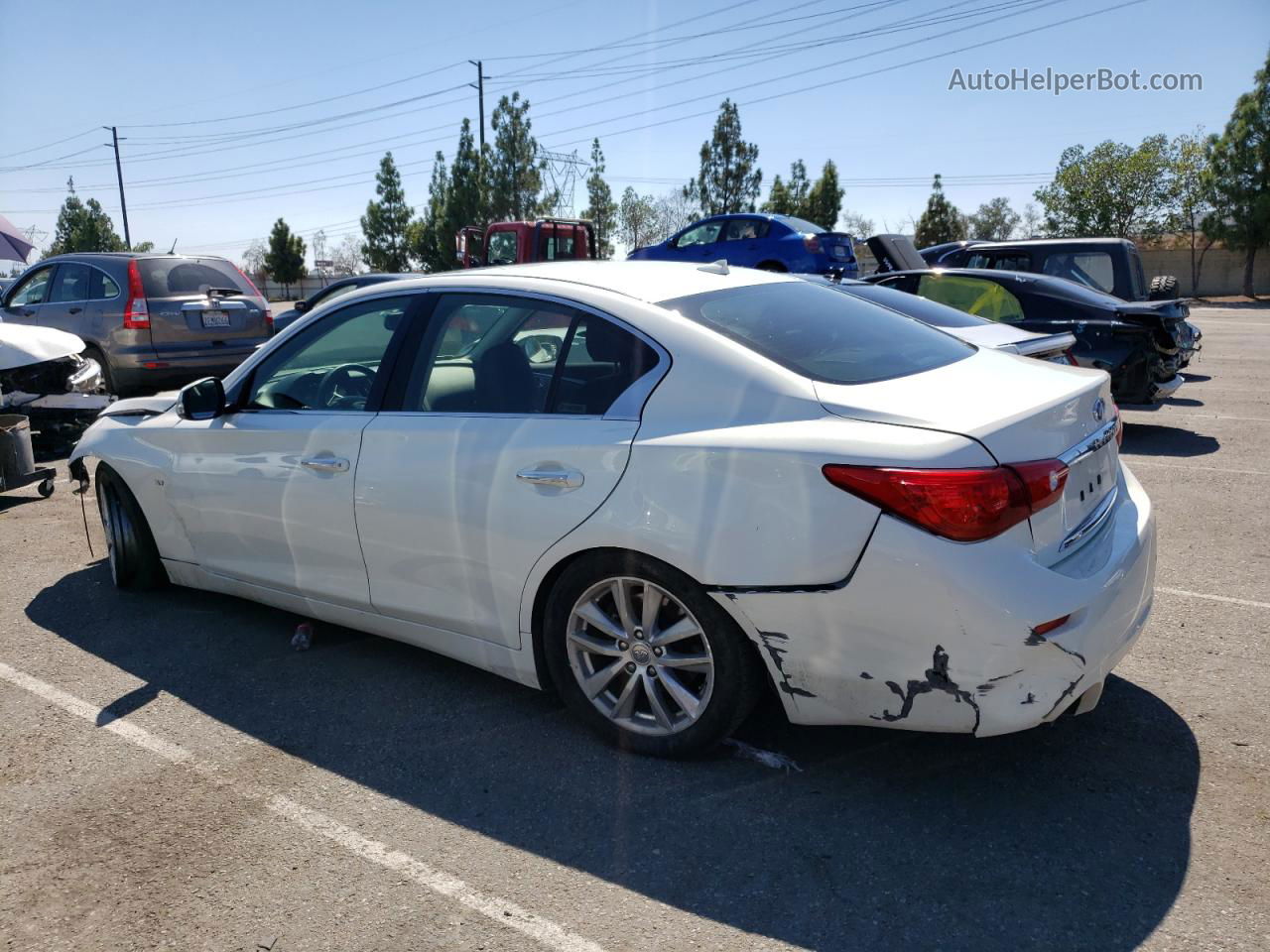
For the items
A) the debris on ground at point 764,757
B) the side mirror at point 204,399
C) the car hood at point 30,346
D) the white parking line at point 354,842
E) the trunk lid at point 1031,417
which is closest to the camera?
the white parking line at point 354,842

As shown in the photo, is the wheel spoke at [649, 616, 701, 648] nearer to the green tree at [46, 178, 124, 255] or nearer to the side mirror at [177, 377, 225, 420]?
the side mirror at [177, 377, 225, 420]

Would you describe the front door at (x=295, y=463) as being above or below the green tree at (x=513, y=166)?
below

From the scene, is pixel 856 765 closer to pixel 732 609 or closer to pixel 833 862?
pixel 833 862

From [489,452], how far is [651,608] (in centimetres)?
79

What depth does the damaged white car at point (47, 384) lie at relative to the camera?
811 cm

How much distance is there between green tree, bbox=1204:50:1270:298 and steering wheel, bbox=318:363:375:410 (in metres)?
46.5

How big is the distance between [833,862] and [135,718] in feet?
8.62

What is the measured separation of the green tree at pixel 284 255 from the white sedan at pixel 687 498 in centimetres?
6730

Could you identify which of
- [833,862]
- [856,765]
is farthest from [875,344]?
[833,862]

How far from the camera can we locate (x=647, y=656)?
318 centimetres

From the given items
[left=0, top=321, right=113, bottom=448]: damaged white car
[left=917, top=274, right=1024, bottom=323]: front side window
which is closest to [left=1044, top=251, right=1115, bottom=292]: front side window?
[left=917, top=274, right=1024, bottom=323]: front side window

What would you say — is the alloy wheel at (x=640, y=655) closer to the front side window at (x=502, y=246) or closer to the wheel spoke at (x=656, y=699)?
the wheel spoke at (x=656, y=699)

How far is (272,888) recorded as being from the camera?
8.80ft

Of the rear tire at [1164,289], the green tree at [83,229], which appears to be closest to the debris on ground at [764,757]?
the rear tire at [1164,289]
